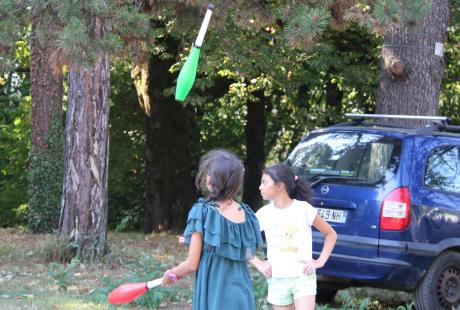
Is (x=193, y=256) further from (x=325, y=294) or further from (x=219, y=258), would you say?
(x=325, y=294)

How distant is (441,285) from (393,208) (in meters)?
0.86

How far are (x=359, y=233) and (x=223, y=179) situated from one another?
3.12 metres

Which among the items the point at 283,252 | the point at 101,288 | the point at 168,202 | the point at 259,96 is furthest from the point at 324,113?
the point at 283,252

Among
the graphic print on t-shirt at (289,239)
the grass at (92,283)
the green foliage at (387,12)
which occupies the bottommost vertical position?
the grass at (92,283)

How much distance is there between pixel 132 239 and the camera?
1516cm

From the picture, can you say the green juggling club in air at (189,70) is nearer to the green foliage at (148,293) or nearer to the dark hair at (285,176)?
the dark hair at (285,176)

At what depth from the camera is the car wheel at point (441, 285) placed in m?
7.55

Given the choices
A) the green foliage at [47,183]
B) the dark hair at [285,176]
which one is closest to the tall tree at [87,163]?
the green foliage at [47,183]

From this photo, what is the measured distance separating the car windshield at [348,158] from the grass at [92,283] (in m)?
1.11

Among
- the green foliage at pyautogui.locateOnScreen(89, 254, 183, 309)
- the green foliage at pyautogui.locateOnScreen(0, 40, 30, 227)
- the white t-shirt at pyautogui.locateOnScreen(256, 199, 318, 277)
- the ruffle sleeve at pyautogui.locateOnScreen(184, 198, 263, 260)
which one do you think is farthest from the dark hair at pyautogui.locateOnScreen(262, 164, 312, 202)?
the green foliage at pyautogui.locateOnScreen(0, 40, 30, 227)

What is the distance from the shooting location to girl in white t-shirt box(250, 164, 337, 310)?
5707mm

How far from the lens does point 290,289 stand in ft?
18.8

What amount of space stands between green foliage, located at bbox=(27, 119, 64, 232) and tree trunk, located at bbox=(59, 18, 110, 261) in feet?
15.3

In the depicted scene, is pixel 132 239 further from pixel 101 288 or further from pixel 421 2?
pixel 421 2
